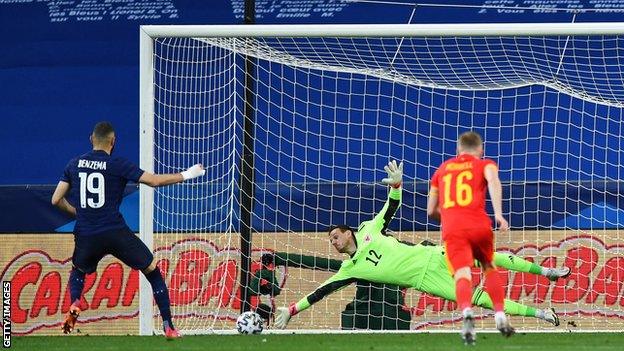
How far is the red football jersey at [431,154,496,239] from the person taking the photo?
9.57 m

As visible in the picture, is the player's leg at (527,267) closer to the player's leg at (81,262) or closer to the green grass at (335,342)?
the green grass at (335,342)

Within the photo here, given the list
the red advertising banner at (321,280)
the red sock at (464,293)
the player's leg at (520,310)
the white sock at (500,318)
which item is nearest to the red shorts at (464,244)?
the red sock at (464,293)

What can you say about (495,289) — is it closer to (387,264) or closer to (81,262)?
(387,264)

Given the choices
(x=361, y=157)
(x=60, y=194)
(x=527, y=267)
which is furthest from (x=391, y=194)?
(x=361, y=157)

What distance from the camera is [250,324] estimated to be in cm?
1208

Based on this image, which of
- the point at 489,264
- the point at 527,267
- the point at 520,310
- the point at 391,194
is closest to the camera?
the point at 489,264

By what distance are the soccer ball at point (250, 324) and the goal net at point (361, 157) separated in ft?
2.84

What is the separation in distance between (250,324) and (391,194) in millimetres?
1797

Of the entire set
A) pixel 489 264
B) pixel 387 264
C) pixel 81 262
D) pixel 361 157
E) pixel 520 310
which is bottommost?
pixel 520 310

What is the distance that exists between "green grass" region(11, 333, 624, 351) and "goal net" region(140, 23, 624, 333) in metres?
1.16

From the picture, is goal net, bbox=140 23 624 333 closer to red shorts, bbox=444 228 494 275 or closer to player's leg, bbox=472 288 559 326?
player's leg, bbox=472 288 559 326

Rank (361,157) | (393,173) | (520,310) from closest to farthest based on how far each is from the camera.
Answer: (520,310), (393,173), (361,157)

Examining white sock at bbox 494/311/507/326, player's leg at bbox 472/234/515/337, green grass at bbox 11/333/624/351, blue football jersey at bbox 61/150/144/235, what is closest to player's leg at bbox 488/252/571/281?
green grass at bbox 11/333/624/351

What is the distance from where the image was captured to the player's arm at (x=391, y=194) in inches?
483
